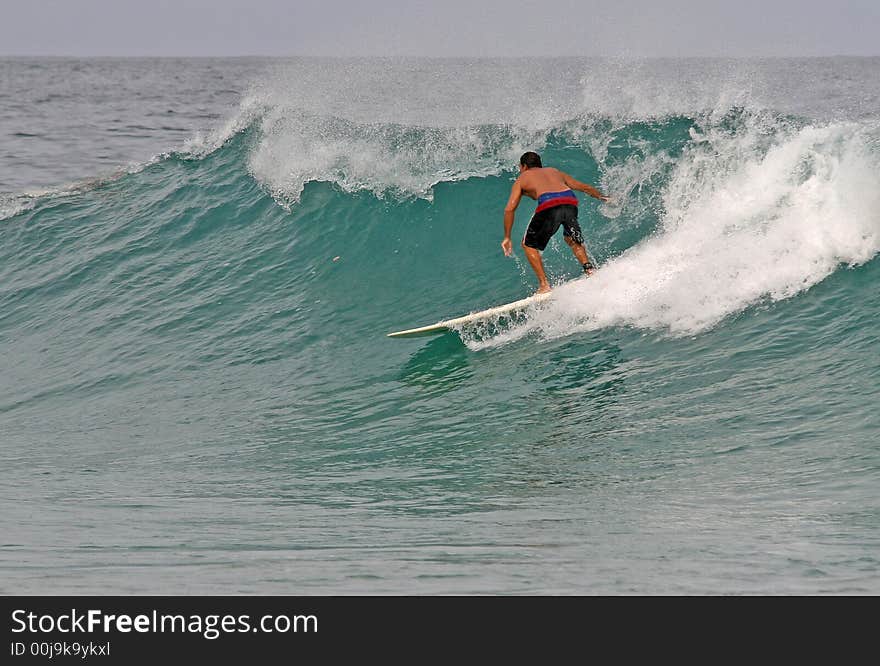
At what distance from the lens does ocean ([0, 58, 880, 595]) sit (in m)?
4.82

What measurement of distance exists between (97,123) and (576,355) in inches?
1256

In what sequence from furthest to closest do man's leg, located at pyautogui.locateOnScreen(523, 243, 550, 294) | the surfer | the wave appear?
man's leg, located at pyautogui.locateOnScreen(523, 243, 550, 294) → the surfer → the wave

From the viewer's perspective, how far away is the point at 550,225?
385 inches

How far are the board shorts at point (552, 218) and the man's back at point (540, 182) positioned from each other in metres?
0.05

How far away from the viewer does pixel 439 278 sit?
11836 mm

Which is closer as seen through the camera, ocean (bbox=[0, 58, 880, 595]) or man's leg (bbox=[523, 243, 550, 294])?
ocean (bbox=[0, 58, 880, 595])

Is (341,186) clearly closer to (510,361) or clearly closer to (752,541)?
(510,361)
